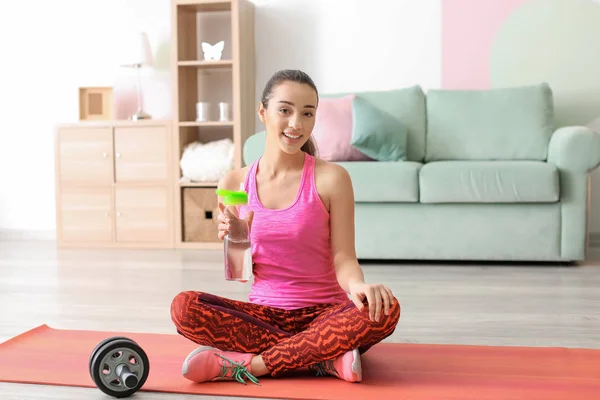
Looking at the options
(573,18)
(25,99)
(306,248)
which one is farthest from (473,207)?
(25,99)

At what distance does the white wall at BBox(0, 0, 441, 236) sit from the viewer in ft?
14.6

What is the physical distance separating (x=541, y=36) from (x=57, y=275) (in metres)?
2.92

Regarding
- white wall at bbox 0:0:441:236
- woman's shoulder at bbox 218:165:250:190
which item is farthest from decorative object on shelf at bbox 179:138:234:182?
woman's shoulder at bbox 218:165:250:190

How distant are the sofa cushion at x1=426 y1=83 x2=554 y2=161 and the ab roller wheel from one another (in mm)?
2770

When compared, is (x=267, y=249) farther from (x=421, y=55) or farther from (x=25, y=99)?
(x=25, y=99)

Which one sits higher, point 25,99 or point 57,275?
point 25,99

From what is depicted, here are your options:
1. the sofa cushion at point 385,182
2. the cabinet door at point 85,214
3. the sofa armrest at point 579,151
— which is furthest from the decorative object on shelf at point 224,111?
the sofa armrest at point 579,151

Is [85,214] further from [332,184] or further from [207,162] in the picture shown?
[332,184]

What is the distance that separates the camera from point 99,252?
4203mm

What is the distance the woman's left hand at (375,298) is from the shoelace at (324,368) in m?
0.19

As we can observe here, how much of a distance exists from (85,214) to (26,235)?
70 cm

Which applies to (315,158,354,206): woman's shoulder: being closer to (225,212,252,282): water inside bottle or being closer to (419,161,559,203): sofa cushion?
(225,212,252,282): water inside bottle

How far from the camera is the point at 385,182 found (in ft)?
11.5

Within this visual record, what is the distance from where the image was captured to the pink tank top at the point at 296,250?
1751 mm
